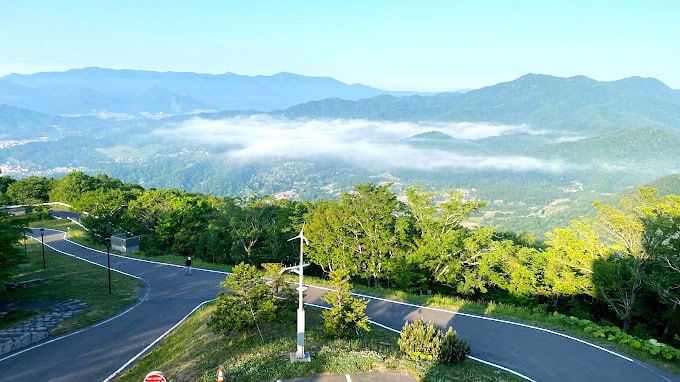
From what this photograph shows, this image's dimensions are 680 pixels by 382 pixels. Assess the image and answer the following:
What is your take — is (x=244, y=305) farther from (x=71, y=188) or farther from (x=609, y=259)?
(x=71, y=188)

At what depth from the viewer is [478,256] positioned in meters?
24.4

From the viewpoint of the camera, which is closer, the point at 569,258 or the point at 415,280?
the point at 569,258

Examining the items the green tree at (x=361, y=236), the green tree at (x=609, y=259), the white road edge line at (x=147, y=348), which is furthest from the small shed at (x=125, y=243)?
the green tree at (x=609, y=259)

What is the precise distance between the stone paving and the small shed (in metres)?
11.8

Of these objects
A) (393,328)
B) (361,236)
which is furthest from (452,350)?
(361,236)

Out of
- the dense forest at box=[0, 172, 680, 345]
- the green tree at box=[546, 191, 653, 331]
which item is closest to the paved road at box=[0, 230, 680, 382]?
the dense forest at box=[0, 172, 680, 345]

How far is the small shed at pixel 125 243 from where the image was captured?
31.0 meters

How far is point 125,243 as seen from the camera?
30.9 meters

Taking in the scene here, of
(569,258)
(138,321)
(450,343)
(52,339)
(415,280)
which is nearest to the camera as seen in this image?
(450,343)

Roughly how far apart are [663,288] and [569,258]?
180 inches

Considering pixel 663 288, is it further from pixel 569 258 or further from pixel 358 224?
pixel 358 224

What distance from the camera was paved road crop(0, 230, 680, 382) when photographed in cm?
1284

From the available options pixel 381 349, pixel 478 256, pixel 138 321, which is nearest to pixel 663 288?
pixel 478 256

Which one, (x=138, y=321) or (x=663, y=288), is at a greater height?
(x=663, y=288)
